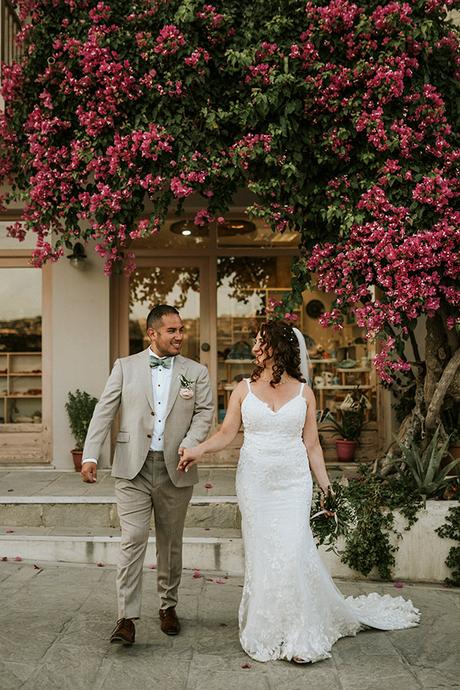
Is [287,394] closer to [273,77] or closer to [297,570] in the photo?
[297,570]

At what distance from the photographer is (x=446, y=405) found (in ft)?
25.1

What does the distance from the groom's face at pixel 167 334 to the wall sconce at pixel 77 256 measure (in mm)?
4737

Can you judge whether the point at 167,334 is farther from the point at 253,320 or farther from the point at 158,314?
the point at 253,320

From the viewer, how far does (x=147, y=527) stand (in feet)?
15.9

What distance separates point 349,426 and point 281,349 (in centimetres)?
525

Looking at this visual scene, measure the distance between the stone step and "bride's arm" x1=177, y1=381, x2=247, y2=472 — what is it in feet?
8.30

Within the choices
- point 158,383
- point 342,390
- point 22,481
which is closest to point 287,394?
point 158,383

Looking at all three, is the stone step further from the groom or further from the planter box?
the groom

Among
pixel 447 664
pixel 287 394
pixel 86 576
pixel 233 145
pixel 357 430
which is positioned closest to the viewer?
pixel 447 664

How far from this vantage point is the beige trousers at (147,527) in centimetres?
465

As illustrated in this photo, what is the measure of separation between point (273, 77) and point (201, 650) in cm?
493

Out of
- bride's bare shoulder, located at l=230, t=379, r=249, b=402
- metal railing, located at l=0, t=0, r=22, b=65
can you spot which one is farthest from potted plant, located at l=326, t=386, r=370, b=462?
metal railing, located at l=0, t=0, r=22, b=65

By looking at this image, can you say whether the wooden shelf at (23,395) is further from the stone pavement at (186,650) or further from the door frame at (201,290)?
the stone pavement at (186,650)

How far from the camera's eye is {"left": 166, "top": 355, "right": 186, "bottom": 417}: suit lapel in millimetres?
4926
